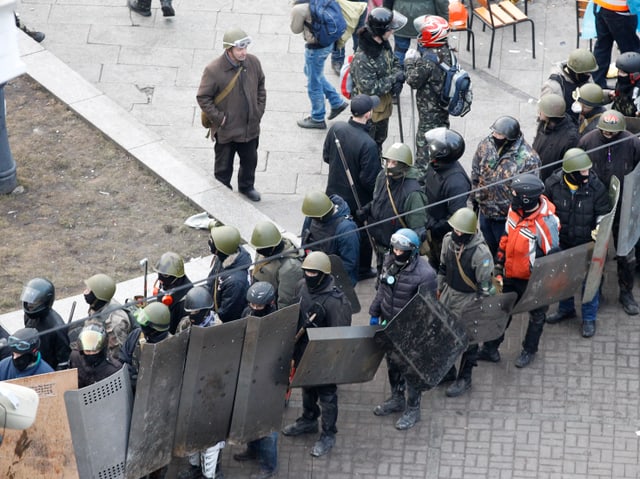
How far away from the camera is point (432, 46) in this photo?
1283 centimetres

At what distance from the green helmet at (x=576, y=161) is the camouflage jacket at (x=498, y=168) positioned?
53 centimetres

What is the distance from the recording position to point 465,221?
10.5m

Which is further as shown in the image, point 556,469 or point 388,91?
point 388,91

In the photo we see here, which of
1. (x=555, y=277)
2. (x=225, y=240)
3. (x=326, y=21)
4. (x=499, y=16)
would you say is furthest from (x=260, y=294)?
(x=499, y=16)

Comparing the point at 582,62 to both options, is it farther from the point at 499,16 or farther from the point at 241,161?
the point at 241,161

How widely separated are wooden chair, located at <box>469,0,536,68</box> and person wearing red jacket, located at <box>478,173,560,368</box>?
4.61 meters

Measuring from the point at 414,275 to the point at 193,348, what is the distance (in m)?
1.86

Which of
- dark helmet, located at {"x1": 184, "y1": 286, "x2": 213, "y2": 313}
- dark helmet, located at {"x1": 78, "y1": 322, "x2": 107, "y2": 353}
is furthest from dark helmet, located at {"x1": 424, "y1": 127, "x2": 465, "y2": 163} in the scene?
dark helmet, located at {"x1": 78, "y1": 322, "x2": 107, "y2": 353}

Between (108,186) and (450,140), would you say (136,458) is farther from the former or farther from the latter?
(108,186)

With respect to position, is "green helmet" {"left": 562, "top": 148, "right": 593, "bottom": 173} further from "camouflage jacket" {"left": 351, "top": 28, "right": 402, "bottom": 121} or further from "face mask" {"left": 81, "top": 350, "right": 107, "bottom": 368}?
"face mask" {"left": 81, "top": 350, "right": 107, "bottom": 368}

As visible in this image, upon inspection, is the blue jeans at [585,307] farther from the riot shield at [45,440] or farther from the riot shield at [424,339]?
the riot shield at [45,440]

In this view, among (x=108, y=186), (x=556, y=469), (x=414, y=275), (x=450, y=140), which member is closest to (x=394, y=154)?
(x=450, y=140)

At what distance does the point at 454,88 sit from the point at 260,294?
3.74m

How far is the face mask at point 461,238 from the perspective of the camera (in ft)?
34.8
